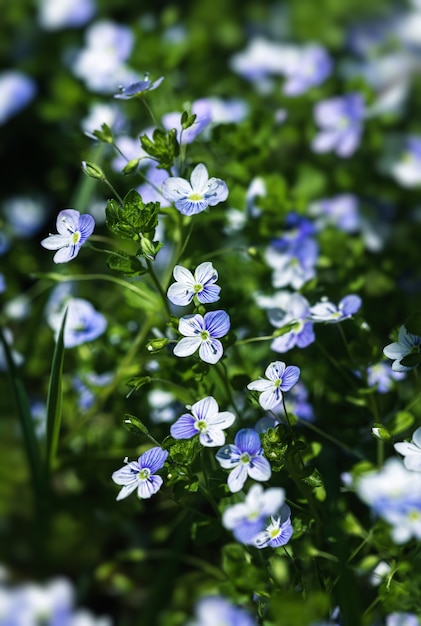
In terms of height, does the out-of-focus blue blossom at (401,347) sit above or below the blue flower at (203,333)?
below

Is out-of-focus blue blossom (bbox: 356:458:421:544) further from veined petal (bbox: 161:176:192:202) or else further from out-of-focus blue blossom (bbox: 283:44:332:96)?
out-of-focus blue blossom (bbox: 283:44:332:96)

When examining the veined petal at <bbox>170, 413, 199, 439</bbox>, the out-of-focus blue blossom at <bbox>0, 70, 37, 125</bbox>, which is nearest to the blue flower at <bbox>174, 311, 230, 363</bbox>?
the veined petal at <bbox>170, 413, 199, 439</bbox>

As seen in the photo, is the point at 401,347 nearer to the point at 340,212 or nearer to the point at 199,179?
the point at 199,179

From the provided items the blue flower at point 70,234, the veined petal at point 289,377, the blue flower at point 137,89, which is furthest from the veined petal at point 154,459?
the blue flower at point 137,89

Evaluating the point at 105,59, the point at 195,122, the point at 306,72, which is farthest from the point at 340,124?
the point at 195,122

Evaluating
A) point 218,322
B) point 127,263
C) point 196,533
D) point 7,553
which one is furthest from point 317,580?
point 7,553

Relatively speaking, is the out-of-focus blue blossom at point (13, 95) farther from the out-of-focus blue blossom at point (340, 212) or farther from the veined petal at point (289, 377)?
the veined petal at point (289, 377)
